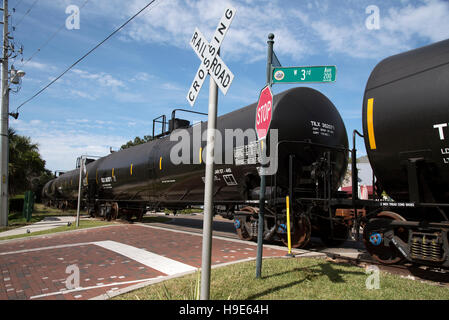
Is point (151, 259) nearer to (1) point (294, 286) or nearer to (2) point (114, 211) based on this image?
(1) point (294, 286)

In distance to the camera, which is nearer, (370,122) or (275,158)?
(370,122)

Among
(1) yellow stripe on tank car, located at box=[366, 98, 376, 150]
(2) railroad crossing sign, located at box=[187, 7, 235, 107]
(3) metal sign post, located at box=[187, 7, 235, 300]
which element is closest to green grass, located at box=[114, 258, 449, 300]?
(3) metal sign post, located at box=[187, 7, 235, 300]

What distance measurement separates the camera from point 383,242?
5.46 meters

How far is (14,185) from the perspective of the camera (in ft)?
70.9

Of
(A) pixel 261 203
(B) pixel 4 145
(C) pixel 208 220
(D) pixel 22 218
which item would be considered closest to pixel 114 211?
(B) pixel 4 145

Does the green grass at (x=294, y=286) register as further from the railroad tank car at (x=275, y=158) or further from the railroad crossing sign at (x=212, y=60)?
the railroad crossing sign at (x=212, y=60)

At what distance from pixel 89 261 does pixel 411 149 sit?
6719 mm

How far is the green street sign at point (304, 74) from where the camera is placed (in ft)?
15.8

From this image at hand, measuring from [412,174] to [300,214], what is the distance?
2.93 metres

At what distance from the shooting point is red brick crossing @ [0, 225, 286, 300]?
194 inches

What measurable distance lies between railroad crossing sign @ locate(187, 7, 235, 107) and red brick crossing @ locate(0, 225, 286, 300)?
3.43 meters

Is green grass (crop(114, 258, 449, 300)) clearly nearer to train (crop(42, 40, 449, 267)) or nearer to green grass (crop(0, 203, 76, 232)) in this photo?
train (crop(42, 40, 449, 267))
